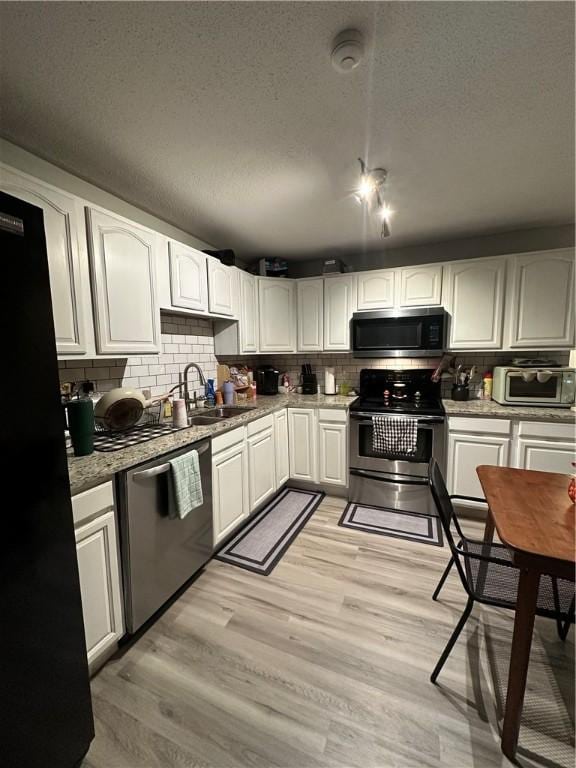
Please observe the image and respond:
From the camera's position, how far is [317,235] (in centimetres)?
280

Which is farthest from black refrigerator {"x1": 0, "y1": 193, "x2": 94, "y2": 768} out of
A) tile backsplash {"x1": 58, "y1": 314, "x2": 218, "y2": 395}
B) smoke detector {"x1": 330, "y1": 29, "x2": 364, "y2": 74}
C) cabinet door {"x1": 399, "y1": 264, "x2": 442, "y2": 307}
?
cabinet door {"x1": 399, "y1": 264, "x2": 442, "y2": 307}

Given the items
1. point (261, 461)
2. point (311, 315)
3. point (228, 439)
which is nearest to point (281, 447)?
point (261, 461)

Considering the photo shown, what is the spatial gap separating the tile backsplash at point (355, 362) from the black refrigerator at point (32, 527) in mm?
2279

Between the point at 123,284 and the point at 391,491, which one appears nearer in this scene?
the point at 123,284

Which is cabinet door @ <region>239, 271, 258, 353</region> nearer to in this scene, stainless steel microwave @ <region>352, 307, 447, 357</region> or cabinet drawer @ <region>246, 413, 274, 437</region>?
cabinet drawer @ <region>246, 413, 274, 437</region>

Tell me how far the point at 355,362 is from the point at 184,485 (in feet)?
7.67

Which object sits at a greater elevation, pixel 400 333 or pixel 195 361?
pixel 400 333

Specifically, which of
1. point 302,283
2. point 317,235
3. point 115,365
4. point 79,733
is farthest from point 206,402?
point 79,733

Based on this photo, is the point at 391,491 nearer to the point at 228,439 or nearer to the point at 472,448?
the point at 472,448

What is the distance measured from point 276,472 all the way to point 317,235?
2237mm

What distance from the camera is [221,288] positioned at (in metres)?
2.63

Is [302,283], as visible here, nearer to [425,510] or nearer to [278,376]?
[278,376]

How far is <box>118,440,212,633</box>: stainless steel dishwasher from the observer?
4.70 ft

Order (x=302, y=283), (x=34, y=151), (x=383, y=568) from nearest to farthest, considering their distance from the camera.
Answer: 1. (x=34, y=151)
2. (x=383, y=568)
3. (x=302, y=283)
